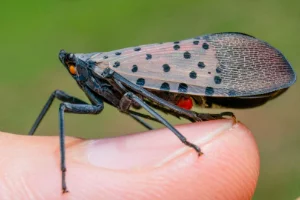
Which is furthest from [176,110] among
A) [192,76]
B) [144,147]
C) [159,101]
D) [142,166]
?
[142,166]

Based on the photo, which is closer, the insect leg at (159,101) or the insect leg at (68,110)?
the insect leg at (68,110)

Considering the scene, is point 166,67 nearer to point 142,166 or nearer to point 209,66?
point 209,66

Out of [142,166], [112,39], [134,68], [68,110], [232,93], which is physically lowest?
[112,39]

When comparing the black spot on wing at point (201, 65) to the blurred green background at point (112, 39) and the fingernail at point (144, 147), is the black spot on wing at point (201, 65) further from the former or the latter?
the blurred green background at point (112, 39)

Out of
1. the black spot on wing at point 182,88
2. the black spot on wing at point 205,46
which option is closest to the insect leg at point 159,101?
the black spot on wing at point 182,88

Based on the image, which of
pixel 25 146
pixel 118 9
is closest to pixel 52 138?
pixel 25 146

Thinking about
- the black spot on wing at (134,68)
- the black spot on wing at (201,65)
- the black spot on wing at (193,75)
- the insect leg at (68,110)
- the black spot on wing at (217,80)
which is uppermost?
the black spot on wing at (201,65)

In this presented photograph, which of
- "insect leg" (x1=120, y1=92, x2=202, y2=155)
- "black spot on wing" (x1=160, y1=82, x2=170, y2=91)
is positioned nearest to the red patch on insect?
"black spot on wing" (x1=160, y1=82, x2=170, y2=91)

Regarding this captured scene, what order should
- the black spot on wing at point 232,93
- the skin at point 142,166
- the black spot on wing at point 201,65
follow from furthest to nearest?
the black spot on wing at point 201,65, the black spot on wing at point 232,93, the skin at point 142,166
